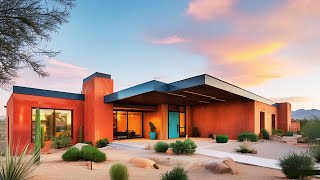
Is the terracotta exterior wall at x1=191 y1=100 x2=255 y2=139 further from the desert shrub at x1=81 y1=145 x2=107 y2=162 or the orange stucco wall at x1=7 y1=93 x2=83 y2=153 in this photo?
the desert shrub at x1=81 y1=145 x2=107 y2=162

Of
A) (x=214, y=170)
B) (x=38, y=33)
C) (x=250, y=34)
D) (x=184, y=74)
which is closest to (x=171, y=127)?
(x=184, y=74)

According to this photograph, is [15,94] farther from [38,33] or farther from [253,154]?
[253,154]

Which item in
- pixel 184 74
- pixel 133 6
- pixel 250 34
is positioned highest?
pixel 133 6

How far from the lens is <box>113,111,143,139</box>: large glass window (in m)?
21.2

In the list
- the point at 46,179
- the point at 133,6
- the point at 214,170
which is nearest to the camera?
the point at 46,179

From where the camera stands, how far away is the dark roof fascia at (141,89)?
14699 millimetres

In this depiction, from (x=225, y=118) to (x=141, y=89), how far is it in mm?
9128

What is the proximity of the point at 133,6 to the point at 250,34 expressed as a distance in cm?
636

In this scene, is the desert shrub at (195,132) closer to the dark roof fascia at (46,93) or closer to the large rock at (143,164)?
the dark roof fascia at (46,93)

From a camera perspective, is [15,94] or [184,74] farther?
[184,74]

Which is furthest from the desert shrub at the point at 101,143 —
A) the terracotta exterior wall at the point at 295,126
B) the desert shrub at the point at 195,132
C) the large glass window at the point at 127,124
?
the terracotta exterior wall at the point at 295,126

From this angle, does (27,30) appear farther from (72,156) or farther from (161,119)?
(161,119)

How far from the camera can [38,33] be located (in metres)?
7.71

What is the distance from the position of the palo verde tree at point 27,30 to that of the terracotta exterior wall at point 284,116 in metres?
28.0
